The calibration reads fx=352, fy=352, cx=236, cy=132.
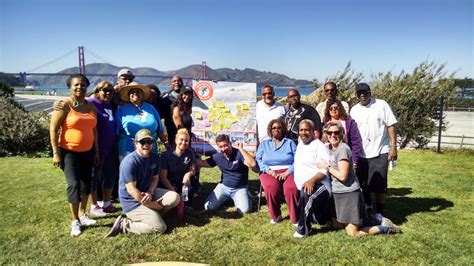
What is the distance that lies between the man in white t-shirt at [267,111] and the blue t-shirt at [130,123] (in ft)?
5.95

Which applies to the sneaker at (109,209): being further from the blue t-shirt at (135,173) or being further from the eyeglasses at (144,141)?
the eyeglasses at (144,141)

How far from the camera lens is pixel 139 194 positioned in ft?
14.9

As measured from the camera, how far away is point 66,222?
5.00m

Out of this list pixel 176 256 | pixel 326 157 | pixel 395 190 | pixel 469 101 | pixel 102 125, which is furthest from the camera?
pixel 469 101

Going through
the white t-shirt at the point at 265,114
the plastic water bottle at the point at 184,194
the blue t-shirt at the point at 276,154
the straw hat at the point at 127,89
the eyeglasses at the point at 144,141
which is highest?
the straw hat at the point at 127,89

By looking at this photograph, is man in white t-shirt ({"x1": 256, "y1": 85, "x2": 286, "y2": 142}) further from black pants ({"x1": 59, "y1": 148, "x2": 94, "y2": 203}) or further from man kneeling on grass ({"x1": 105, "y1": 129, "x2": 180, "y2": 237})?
black pants ({"x1": 59, "y1": 148, "x2": 94, "y2": 203})

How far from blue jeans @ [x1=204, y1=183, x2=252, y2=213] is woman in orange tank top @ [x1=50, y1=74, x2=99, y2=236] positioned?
196 cm

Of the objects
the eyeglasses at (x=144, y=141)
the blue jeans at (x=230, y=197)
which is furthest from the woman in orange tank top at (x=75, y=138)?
Answer: the blue jeans at (x=230, y=197)

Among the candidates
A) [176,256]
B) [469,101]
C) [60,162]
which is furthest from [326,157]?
[469,101]

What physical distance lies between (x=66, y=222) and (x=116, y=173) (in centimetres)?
95

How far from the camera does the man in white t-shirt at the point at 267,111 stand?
19.5 ft

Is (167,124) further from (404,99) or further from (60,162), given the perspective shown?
(404,99)

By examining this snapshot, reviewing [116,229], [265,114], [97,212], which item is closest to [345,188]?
[265,114]

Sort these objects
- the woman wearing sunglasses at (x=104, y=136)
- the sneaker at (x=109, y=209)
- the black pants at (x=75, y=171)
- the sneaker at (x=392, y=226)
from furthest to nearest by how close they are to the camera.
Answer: the sneaker at (x=109, y=209) < the woman wearing sunglasses at (x=104, y=136) < the sneaker at (x=392, y=226) < the black pants at (x=75, y=171)
